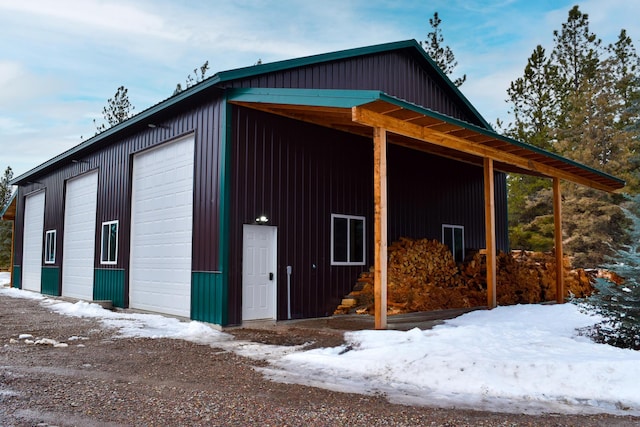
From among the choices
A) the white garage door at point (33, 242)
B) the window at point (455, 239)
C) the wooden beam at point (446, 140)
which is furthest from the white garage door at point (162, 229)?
the white garage door at point (33, 242)

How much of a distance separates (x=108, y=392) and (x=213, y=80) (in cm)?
584

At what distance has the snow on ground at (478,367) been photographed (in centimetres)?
467

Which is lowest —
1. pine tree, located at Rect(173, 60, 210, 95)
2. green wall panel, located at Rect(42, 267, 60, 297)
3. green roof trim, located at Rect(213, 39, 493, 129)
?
green wall panel, located at Rect(42, 267, 60, 297)

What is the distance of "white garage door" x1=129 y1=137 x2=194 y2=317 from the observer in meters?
10.3

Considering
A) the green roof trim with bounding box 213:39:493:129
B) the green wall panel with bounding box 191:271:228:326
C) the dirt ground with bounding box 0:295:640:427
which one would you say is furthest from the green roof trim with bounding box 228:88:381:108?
the dirt ground with bounding box 0:295:640:427

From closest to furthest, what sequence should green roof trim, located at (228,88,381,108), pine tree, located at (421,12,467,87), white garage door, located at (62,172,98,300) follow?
green roof trim, located at (228,88,381,108)
white garage door, located at (62,172,98,300)
pine tree, located at (421,12,467,87)

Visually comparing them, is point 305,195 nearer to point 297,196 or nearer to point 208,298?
point 297,196

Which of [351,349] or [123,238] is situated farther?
[123,238]

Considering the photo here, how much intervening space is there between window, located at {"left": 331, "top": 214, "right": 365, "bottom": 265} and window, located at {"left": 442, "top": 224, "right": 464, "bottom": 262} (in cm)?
376

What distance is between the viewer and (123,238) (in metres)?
12.5

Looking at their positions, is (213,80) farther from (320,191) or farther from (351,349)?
(351,349)

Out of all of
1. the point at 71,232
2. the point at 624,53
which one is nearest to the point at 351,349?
the point at 71,232

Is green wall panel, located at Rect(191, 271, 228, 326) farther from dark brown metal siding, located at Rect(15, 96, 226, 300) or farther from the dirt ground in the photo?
the dirt ground

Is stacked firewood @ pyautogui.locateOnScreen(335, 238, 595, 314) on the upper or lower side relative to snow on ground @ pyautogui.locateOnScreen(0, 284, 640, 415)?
upper
